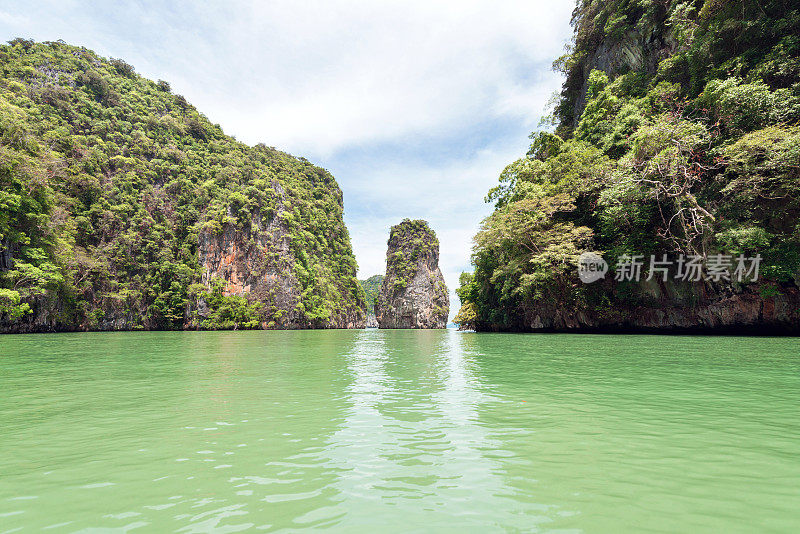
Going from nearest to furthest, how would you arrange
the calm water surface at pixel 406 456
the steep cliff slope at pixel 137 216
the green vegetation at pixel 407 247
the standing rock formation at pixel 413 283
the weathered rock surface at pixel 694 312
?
1. the calm water surface at pixel 406 456
2. the weathered rock surface at pixel 694 312
3. the steep cliff slope at pixel 137 216
4. the standing rock formation at pixel 413 283
5. the green vegetation at pixel 407 247

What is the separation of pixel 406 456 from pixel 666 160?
867 inches

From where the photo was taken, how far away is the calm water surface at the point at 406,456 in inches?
97.0

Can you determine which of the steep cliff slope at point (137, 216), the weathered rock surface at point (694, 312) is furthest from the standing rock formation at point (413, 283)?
the weathered rock surface at point (694, 312)

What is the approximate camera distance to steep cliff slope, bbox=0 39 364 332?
3453 cm

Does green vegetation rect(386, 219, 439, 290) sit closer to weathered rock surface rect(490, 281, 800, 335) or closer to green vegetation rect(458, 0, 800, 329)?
green vegetation rect(458, 0, 800, 329)

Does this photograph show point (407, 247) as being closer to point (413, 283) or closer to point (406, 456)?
point (413, 283)

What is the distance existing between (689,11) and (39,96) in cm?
7321

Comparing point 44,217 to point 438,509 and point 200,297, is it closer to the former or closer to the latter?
point 200,297

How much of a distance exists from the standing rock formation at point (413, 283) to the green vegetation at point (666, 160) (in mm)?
64845

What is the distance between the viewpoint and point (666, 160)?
760 inches

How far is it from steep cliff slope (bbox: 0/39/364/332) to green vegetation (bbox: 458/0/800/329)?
37.5 m

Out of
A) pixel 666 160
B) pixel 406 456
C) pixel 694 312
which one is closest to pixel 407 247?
pixel 694 312

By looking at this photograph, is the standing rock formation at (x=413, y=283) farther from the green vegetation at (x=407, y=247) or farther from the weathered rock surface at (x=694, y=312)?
the weathered rock surface at (x=694, y=312)

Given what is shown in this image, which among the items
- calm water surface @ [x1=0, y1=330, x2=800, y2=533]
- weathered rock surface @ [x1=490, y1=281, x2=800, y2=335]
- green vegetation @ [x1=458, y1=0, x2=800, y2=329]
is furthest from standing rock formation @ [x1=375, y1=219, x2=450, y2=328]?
calm water surface @ [x1=0, y1=330, x2=800, y2=533]
